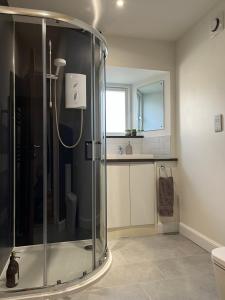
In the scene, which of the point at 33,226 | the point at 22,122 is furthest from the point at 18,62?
the point at 33,226

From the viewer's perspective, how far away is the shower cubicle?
218 cm

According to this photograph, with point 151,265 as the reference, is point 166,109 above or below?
above

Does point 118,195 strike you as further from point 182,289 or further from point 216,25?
point 216,25

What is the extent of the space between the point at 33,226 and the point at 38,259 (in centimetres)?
32

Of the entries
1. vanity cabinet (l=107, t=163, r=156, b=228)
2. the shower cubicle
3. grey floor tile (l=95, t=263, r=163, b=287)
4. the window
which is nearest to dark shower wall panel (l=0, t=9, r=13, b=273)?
the shower cubicle

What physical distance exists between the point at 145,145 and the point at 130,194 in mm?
902

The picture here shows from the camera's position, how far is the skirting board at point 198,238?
2402mm

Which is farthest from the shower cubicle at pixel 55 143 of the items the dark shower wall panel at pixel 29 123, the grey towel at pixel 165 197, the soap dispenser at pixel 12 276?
the grey towel at pixel 165 197

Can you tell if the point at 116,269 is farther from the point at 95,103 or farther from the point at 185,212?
the point at 95,103

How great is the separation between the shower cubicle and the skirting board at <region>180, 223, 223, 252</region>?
3.22ft

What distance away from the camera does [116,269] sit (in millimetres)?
2088

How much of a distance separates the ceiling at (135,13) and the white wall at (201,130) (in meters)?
0.15

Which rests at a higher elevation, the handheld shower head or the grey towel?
the handheld shower head

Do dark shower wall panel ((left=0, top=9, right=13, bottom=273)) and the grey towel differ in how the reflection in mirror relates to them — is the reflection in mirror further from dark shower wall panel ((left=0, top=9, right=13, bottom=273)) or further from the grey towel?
dark shower wall panel ((left=0, top=9, right=13, bottom=273))
